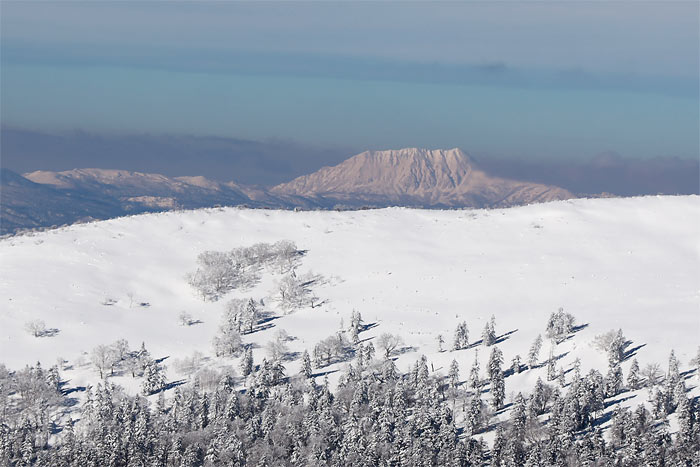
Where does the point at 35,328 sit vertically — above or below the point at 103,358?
above

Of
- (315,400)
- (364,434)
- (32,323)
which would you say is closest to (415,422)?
(364,434)

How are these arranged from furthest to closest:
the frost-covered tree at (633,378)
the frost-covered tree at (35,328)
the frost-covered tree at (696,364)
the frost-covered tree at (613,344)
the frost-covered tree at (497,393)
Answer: the frost-covered tree at (35,328) → the frost-covered tree at (613,344) → the frost-covered tree at (696,364) → the frost-covered tree at (633,378) → the frost-covered tree at (497,393)

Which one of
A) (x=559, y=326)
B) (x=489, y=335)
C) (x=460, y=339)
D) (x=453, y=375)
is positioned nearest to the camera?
(x=453, y=375)

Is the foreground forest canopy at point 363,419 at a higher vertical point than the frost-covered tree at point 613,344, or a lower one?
lower

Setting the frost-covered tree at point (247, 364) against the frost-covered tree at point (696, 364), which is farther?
the frost-covered tree at point (247, 364)

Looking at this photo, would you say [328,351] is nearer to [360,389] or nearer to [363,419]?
[360,389]

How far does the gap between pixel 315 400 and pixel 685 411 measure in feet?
202

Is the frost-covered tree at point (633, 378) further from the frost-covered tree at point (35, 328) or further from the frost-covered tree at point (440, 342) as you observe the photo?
the frost-covered tree at point (35, 328)

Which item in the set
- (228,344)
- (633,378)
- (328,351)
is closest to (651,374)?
(633,378)

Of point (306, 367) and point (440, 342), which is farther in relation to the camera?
point (440, 342)

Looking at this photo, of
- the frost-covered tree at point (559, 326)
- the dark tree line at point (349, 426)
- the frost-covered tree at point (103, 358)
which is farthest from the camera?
the frost-covered tree at point (559, 326)

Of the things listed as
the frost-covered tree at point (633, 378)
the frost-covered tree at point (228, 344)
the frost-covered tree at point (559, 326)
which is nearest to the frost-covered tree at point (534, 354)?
the frost-covered tree at point (559, 326)

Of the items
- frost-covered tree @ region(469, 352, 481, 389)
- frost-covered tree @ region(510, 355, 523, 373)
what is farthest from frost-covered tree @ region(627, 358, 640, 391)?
frost-covered tree @ region(469, 352, 481, 389)

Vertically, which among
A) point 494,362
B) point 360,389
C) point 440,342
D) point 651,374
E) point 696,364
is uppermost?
point 440,342
